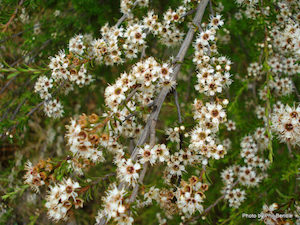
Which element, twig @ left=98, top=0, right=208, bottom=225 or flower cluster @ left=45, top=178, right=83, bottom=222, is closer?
flower cluster @ left=45, top=178, right=83, bottom=222

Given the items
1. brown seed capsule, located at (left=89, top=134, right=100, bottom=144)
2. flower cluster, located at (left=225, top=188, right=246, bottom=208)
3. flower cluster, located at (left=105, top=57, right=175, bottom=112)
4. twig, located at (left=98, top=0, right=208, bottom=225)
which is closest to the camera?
brown seed capsule, located at (left=89, top=134, right=100, bottom=144)

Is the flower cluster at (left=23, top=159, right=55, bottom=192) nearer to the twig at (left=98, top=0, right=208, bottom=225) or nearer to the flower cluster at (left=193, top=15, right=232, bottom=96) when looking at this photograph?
the twig at (left=98, top=0, right=208, bottom=225)

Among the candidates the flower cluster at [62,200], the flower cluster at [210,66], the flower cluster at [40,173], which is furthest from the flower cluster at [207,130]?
the flower cluster at [40,173]

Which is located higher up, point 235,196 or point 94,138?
point 235,196

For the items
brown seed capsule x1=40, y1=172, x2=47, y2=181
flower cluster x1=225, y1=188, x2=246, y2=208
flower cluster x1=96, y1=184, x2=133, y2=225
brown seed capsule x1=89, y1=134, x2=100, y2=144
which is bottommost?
flower cluster x1=96, y1=184, x2=133, y2=225

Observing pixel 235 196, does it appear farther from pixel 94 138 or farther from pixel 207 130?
pixel 94 138

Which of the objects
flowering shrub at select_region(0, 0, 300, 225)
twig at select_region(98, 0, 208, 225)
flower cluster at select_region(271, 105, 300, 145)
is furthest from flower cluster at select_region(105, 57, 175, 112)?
flower cluster at select_region(271, 105, 300, 145)

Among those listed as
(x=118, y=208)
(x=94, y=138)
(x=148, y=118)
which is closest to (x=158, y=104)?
(x=148, y=118)

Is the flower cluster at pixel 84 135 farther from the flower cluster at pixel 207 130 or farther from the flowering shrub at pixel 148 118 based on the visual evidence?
the flower cluster at pixel 207 130

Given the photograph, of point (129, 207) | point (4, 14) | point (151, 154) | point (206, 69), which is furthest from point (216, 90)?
point (4, 14)

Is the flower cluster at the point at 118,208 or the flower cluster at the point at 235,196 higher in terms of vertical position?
the flower cluster at the point at 235,196

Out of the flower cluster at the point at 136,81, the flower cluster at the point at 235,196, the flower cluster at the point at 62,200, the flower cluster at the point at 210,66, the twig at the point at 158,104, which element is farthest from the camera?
the flower cluster at the point at 235,196

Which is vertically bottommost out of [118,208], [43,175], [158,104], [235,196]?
[118,208]
